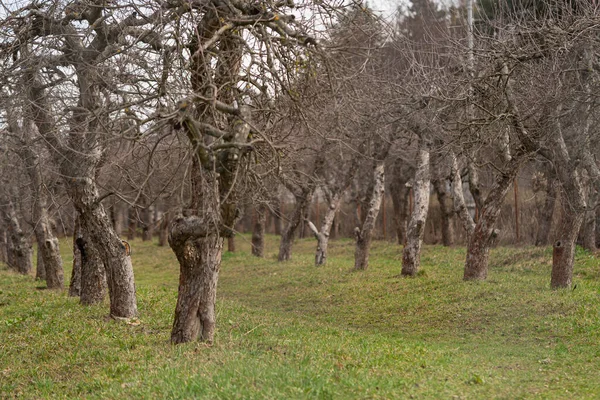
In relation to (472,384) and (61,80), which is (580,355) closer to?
(472,384)

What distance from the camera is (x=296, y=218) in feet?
76.8

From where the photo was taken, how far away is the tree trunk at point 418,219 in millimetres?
17500

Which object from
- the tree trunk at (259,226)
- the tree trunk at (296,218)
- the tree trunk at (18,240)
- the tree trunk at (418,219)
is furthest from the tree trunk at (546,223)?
the tree trunk at (18,240)

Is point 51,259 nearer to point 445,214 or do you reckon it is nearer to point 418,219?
point 418,219

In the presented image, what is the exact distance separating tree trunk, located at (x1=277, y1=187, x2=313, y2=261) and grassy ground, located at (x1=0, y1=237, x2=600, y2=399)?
5083mm

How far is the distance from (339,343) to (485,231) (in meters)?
6.82

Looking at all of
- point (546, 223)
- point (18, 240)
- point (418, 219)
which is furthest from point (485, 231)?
point (18, 240)

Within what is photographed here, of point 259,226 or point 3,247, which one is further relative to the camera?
point 3,247

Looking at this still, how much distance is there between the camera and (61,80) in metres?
10.9

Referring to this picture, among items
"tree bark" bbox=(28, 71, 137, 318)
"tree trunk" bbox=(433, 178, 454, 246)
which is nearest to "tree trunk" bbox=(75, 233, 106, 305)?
"tree bark" bbox=(28, 71, 137, 318)

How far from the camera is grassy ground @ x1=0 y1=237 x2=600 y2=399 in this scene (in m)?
6.93

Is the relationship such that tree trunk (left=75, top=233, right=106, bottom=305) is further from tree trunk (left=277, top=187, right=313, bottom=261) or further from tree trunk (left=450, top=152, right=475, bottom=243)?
tree trunk (left=277, top=187, right=313, bottom=261)

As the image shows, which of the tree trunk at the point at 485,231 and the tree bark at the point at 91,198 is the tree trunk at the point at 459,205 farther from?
the tree bark at the point at 91,198

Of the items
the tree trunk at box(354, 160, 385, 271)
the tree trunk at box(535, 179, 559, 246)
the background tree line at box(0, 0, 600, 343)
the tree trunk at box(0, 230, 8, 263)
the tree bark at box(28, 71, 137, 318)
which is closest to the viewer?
the background tree line at box(0, 0, 600, 343)
